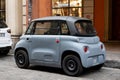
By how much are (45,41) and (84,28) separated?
1.27m

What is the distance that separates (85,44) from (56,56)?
40.0 inches

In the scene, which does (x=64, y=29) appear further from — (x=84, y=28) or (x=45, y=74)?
(x=45, y=74)

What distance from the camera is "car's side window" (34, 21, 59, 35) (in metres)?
10.4

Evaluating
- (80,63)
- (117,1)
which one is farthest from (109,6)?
(80,63)

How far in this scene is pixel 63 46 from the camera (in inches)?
392

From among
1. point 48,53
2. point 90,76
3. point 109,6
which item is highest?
point 109,6

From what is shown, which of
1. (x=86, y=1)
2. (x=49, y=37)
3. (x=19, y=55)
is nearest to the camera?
(x=49, y=37)

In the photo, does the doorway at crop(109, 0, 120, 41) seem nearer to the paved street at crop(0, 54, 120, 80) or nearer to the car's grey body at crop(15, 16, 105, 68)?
the paved street at crop(0, 54, 120, 80)

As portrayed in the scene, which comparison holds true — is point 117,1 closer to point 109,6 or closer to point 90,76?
point 109,6

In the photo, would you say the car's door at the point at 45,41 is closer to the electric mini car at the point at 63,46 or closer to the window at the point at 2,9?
the electric mini car at the point at 63,46

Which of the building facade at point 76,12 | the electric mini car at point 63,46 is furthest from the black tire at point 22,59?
the building facade at point 76,12

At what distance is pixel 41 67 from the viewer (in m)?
11.4

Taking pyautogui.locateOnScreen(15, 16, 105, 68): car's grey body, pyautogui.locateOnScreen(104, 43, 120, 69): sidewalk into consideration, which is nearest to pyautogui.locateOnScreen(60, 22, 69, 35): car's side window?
pyautogui.locateOnScreen(15, 16, 105, 68): car's grey body

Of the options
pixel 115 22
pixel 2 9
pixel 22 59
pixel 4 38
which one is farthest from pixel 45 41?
pixel 2 9
